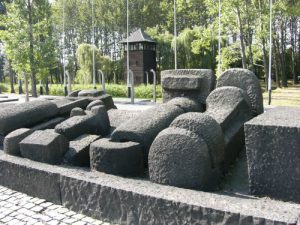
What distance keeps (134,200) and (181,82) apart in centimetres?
240

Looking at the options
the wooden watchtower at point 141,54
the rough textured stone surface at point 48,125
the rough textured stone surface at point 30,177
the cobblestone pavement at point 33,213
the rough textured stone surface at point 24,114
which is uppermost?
the wooden watchtower at point 141,54

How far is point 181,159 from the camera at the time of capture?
3.65 m

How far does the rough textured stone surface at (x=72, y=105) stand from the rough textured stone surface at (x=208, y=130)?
321 cm

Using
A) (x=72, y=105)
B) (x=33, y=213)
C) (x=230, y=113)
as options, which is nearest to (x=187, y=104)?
(x=230, y=113)

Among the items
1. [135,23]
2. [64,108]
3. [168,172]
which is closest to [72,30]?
[135,23]

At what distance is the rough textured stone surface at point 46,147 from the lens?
15.8ft

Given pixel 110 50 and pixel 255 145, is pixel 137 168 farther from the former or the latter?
pixel 110 50

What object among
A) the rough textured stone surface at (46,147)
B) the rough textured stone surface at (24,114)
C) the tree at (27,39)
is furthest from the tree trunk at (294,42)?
the rough textured stone surface at (46,147)

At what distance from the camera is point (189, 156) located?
3.60 m

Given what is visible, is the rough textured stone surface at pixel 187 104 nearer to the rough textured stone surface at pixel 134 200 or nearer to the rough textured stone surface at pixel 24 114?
the rough textured stone surface at pixel 134 200

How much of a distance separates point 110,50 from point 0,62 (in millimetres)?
16322

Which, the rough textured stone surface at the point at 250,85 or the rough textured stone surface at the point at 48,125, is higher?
the rough textured stone surface at the point at 250,85

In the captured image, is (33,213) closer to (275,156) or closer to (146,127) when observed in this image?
(146,127)

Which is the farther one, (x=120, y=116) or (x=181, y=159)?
(x=120, y=116)
